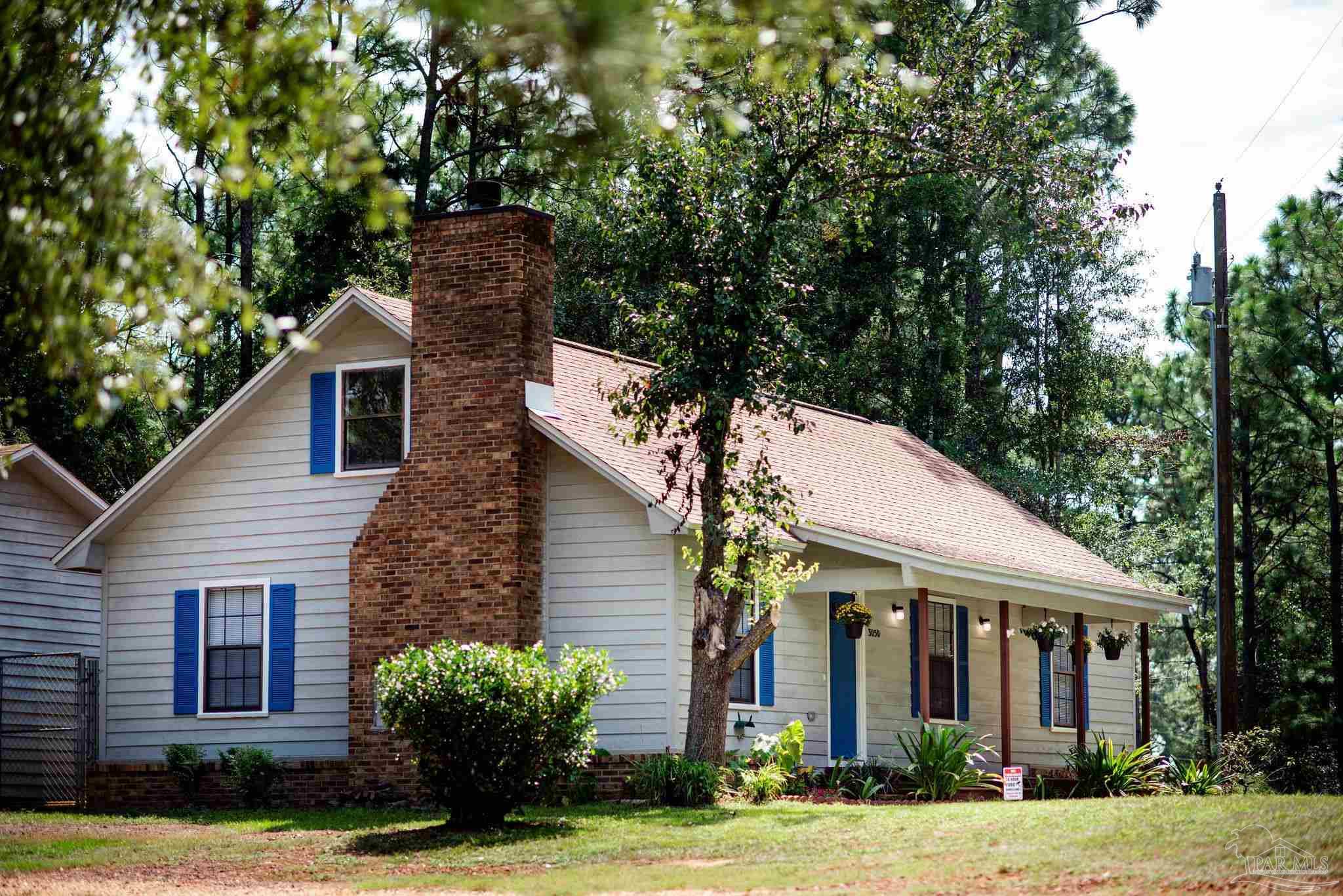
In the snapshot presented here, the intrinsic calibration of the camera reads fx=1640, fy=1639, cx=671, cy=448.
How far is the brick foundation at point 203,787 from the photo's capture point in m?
18.3

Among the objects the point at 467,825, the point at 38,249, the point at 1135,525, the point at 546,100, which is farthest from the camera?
the point at 1135,525

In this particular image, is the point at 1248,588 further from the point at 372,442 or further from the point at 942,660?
the point at 372,442

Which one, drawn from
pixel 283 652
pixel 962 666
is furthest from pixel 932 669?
pixel 283 652

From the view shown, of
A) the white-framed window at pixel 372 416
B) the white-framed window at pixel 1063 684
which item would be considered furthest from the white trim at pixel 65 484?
the white-framed window at pixel 1063 684

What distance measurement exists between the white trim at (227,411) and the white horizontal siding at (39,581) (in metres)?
2.54

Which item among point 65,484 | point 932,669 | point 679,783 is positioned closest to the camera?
point 679,783

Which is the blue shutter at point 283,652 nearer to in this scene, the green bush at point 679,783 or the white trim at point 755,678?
the white trim at point 755,678

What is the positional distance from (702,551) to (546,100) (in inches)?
423

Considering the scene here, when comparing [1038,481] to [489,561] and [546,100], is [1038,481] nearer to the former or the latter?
[489,561]

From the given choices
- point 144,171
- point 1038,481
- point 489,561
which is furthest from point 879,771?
point 1038,481

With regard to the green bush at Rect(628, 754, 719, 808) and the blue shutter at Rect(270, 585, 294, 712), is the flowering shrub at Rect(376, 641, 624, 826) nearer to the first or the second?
the green bush at Rect(628, 754, 719, 808)

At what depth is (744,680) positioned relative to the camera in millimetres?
18297

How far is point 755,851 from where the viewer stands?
1157 centimetres

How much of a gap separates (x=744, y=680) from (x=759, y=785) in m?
2.59
